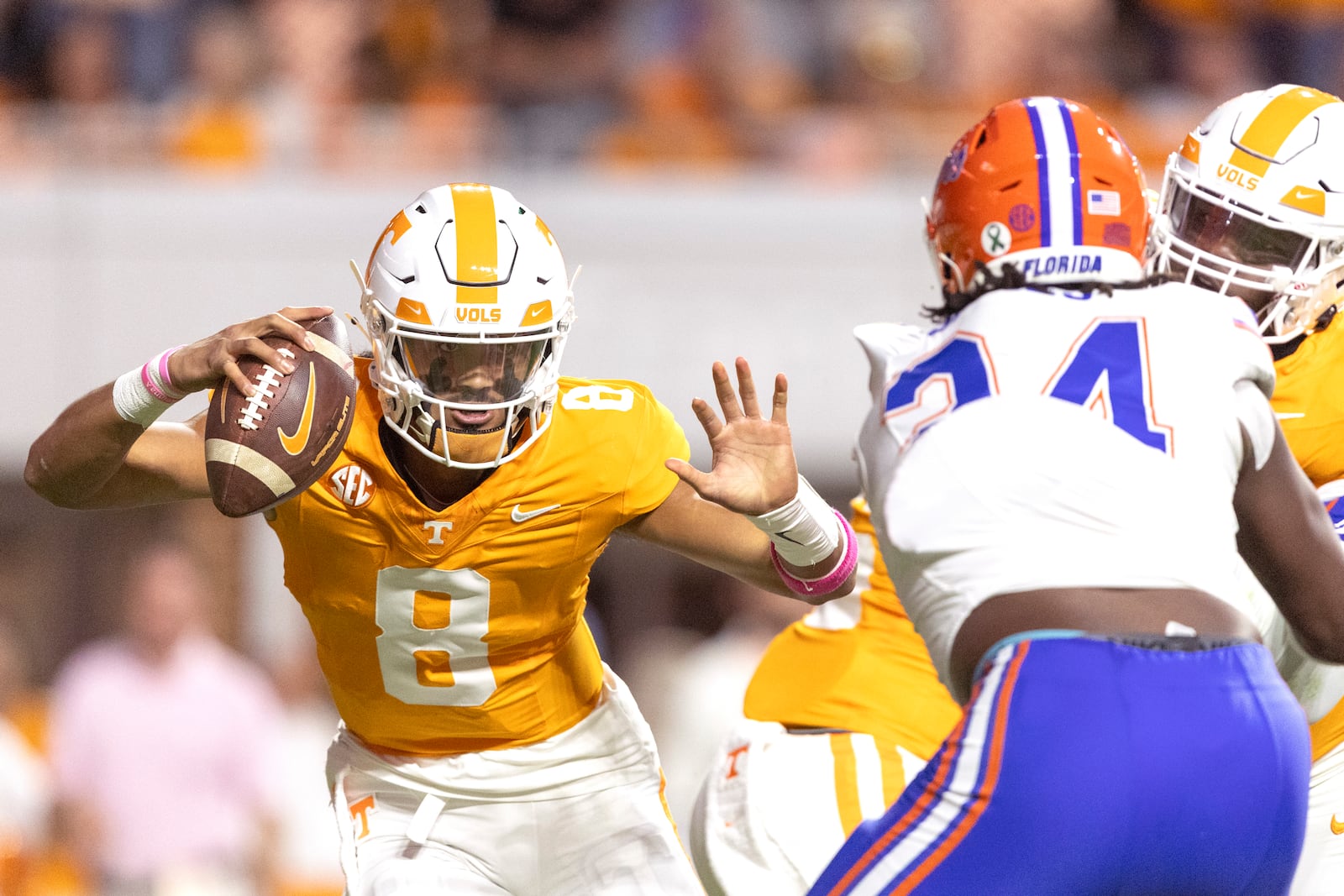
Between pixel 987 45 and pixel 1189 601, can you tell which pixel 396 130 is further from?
pixel 1189 601

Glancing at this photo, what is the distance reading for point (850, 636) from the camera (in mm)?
4160

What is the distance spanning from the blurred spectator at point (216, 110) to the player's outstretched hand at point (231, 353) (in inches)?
231

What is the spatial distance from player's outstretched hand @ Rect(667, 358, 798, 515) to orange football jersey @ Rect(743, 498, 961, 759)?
0.67 m

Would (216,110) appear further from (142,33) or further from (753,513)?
(753,513)

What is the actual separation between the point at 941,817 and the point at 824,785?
1200 millimetres

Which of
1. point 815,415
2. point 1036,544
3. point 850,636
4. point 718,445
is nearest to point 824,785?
point 850,636

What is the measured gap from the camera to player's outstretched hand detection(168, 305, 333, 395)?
348 cm

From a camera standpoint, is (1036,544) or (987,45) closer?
(1036,544)

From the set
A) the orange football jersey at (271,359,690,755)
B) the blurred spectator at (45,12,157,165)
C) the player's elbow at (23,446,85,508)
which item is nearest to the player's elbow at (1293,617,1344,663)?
the orange football jersey at (271,359,690,755)

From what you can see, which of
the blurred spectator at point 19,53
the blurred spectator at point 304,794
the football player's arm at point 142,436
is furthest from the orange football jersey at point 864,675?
the blurred spectator at point 19,53

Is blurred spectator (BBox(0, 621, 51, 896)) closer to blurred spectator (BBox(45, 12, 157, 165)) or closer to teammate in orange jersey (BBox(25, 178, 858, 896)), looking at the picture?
blurred spectator (BBox(45, 12, 157, 165))

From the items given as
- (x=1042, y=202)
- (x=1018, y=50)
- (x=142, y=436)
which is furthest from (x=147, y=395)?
(x=1018, y=50)

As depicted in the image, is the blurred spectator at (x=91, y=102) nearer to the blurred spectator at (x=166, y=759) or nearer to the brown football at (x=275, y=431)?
the blurred spectator at (x=166, y=759)

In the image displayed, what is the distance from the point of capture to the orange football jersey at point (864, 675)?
4.07m
